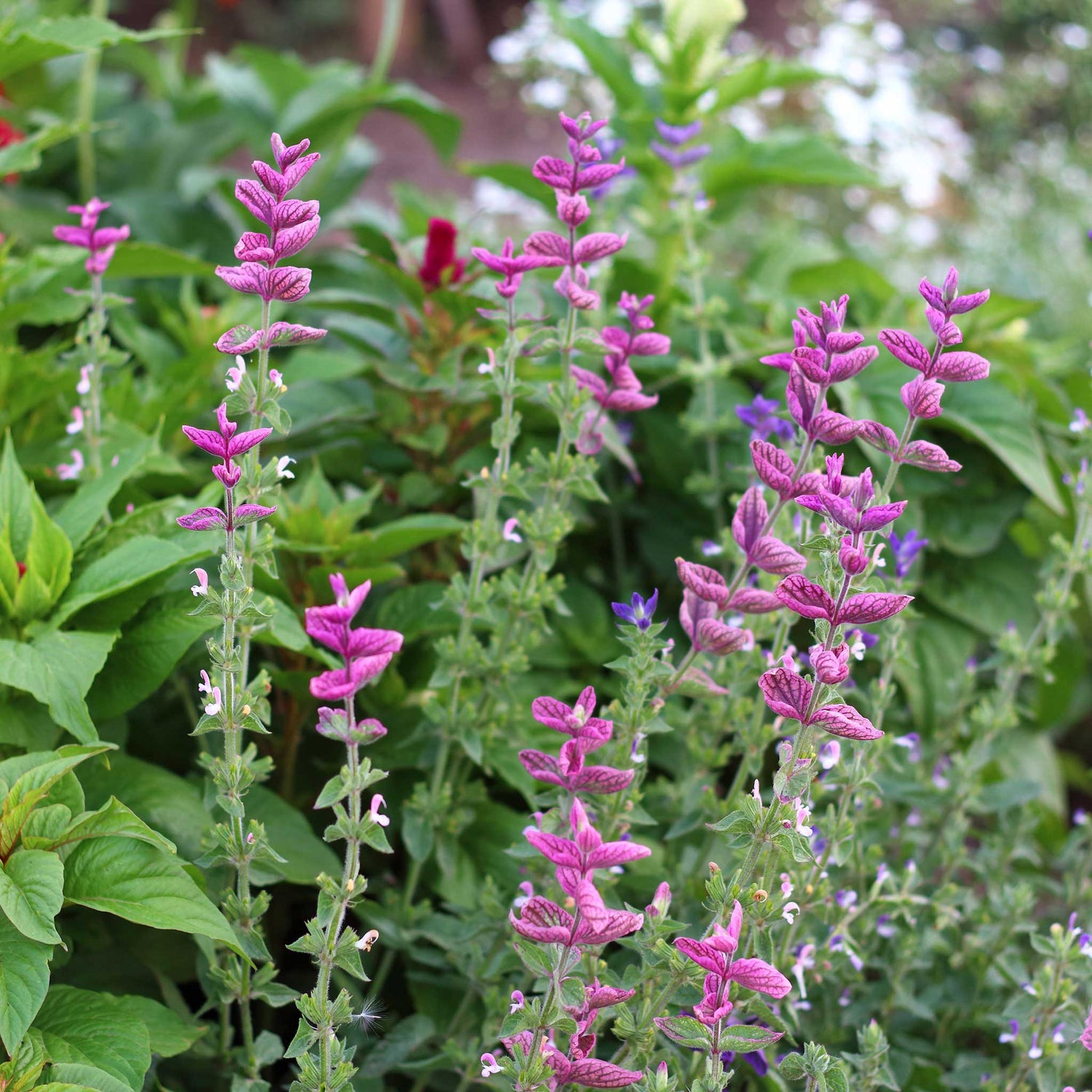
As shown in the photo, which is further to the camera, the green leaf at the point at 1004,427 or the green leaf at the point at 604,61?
the green leaf at the point at 604,61

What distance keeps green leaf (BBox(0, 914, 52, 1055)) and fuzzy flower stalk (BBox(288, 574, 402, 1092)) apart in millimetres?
231

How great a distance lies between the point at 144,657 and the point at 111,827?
0.89 feet

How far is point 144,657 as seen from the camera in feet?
4.26

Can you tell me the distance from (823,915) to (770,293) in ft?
4.91

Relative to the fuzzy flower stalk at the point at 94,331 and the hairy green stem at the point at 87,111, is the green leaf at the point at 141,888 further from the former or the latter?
the hairy green stem at the point at 87,111

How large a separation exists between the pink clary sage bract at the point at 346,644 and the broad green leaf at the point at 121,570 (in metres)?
0.41

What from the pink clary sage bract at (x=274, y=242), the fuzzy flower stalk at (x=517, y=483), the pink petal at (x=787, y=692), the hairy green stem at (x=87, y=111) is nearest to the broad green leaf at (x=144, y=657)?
the fuzzy flower stalk at (x=517, y=483)

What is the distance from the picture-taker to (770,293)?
238cm

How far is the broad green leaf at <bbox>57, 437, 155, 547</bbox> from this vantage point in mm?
1362

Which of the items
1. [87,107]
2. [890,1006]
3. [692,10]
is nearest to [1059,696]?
Result: [890,1006]

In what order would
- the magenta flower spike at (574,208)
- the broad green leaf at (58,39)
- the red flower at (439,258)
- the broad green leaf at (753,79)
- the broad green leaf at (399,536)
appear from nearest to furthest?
the magenta flower spike at (574,208) < the broad green leaf at (399,536) < the broad green leaf at (58,39) < the red flower at (439,258) < the broad green leaf at (753,79)

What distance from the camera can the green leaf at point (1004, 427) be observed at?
1.80 metres

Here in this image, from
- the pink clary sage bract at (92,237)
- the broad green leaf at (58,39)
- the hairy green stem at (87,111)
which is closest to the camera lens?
the pink clary sage bract at (92,237)

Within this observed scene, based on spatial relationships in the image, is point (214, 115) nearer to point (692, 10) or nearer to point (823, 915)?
point (692, 10)
